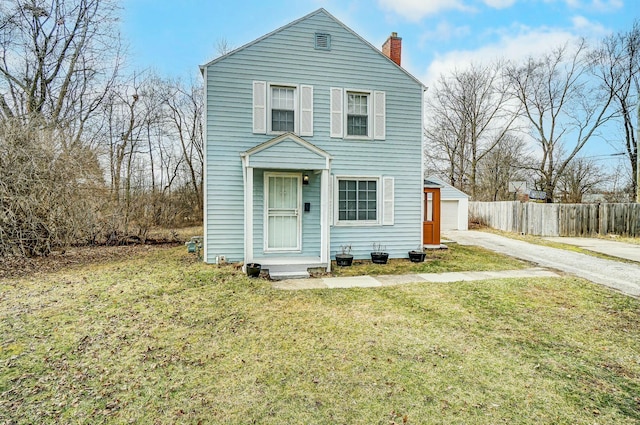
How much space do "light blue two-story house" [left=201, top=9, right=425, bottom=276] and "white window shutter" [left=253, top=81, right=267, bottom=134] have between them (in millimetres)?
26

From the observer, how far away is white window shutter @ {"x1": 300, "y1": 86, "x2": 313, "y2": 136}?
29.7 feet

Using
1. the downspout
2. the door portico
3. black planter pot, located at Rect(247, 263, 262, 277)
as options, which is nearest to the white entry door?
the door portico

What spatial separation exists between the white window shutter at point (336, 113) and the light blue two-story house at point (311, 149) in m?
0.03

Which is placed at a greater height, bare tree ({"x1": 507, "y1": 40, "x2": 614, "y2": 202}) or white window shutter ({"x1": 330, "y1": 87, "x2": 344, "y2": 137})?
bare tree ({"x1": 507, "y1": 40, "x2": 614, "y2": 202})

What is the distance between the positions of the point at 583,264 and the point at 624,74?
17.8 meters

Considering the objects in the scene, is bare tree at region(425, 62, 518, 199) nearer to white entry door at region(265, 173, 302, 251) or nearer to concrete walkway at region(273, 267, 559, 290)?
concrete walkway at region(273, 267, 559, 290)

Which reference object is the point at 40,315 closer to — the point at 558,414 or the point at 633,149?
the point at 558,414

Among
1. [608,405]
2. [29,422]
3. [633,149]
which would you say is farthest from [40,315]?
[633,149]

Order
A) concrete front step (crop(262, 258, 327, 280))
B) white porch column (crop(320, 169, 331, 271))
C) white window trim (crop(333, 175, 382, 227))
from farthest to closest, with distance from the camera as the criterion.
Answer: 1. white window trim (crop(333, 175, 382, 227))
2. white porch column (crop(320, 169, 331, 271))
3. concrete front step (crop(262, 258, 327, 280))

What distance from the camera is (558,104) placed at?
2281 centimetres

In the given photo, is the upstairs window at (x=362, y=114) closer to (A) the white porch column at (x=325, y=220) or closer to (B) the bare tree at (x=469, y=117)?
(A) the white porch column at (x=325, y=220)

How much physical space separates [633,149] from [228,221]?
25.1 meters

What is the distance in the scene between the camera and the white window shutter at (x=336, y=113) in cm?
931

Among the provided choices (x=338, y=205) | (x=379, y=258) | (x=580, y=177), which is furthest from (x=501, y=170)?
(x=338, y=205)
